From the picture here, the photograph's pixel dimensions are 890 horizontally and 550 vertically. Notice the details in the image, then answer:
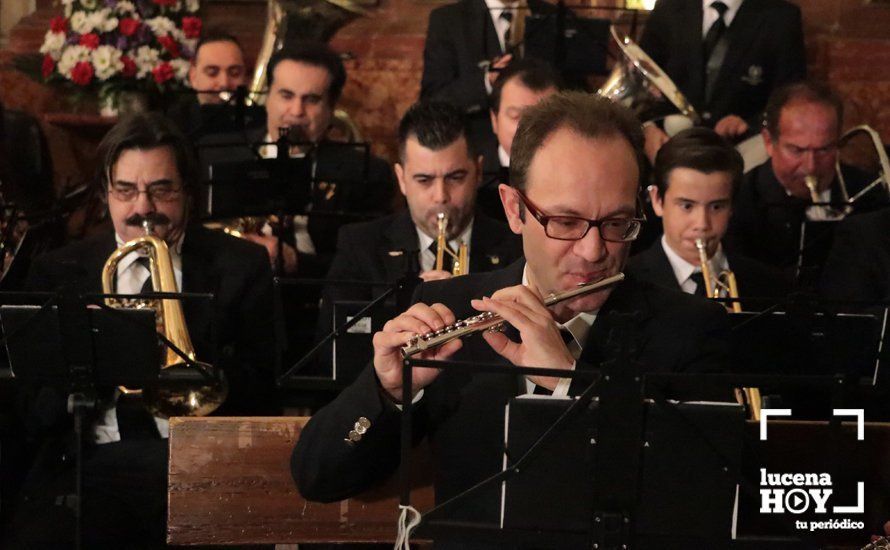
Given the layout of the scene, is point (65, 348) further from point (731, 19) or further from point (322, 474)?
point (731, 19)

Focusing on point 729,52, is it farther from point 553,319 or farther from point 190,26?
point 553,319

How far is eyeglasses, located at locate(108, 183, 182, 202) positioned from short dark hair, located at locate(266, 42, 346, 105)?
5.73 ft

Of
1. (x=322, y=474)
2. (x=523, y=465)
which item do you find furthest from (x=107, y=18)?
(x=523, y=465)

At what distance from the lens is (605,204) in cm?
268

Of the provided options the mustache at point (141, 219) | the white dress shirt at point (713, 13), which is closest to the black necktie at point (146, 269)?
the mustache at point (141, 219)

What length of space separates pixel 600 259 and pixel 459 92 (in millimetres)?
3802

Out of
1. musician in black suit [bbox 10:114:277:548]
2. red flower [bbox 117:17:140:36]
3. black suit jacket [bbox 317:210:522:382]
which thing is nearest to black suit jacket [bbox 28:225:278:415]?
musician in black suit [bbox 10:114:277:548]

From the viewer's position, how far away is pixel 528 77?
554 cm

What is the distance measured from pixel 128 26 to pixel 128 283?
300 centimetres

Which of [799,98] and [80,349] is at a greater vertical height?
[799,98]

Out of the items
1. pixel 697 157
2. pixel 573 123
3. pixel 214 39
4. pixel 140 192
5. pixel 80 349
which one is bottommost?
pixel 80 349

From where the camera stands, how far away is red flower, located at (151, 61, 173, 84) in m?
7.02

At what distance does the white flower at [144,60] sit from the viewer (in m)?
7.01

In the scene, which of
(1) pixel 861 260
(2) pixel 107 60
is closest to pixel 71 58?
(2) pixel 107 60
